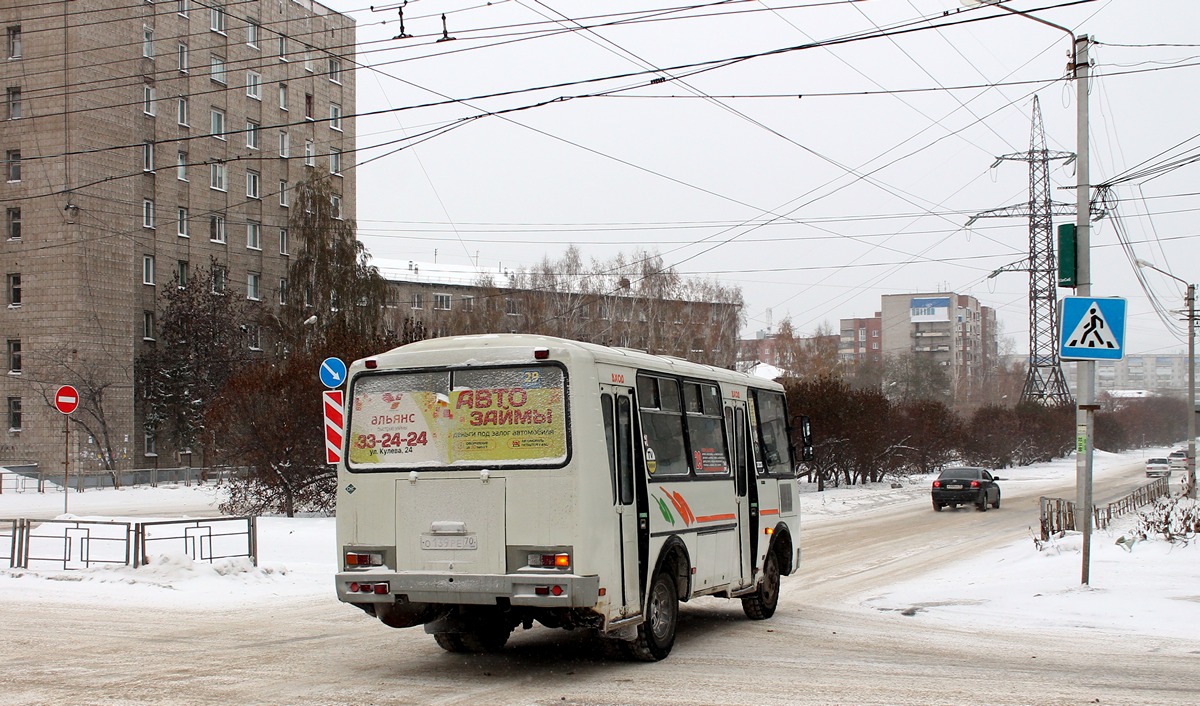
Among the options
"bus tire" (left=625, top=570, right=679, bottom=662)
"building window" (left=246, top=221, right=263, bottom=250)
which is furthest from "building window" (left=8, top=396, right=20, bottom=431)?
"bus tire" (left=625, top=570, right=679, bottom=662)

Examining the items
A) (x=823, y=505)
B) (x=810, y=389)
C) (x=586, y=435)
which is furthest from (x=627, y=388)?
(x=810, y=389)

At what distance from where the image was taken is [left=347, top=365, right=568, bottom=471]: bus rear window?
32.4 feet

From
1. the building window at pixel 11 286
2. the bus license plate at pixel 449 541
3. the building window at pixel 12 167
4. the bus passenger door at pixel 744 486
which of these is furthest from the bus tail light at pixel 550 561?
the building window at pixel 12 167

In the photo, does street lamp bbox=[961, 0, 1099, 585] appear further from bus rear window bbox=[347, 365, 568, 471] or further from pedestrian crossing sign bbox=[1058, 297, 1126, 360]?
bus rear window bbox=[347, 365, 568, 471]

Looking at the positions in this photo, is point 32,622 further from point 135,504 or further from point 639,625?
point 135,504

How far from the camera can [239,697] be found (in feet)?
28.9

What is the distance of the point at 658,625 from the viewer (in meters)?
10.8

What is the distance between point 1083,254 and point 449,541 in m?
11.1

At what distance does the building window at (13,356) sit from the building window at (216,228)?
34.6ft

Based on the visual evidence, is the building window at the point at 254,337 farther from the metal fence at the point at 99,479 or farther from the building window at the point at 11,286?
the building window at the point at 11,286

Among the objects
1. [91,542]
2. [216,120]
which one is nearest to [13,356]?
[216,120]

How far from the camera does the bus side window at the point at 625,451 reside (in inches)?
401

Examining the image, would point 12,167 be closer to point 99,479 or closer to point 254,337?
point 254,337

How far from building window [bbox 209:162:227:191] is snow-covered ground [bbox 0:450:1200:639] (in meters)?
40.2
